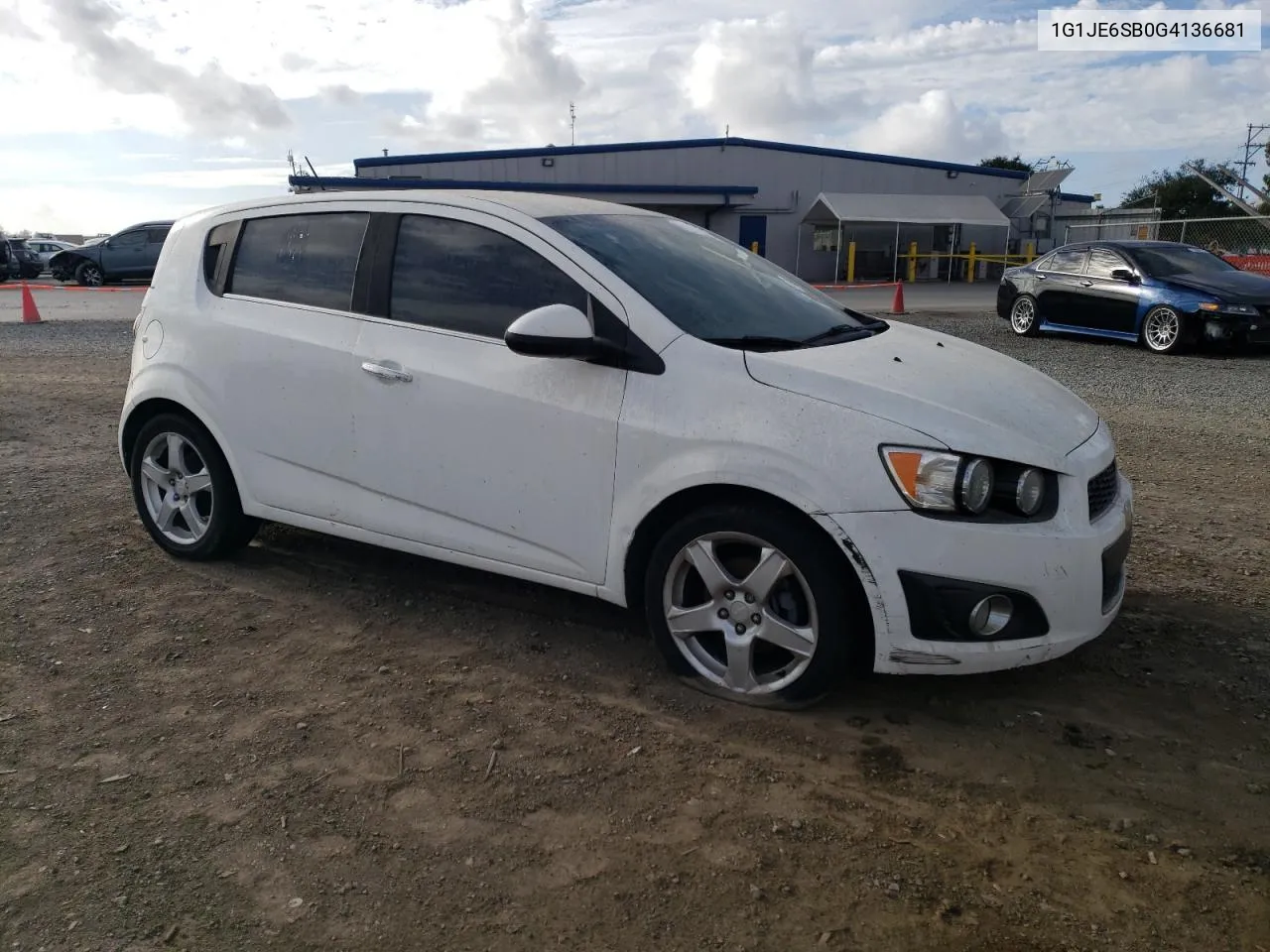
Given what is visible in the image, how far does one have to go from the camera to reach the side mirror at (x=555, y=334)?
3.48 meters

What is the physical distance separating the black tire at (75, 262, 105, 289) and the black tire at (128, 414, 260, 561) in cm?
2613

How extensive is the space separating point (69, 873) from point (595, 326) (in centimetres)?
227

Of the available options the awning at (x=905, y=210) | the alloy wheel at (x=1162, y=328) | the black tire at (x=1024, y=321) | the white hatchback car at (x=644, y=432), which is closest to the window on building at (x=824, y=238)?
the awning at (x=905, y=210)

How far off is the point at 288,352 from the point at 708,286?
181 cm

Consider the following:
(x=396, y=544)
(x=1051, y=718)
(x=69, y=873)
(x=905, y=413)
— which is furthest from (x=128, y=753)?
(x=1051, y=718)

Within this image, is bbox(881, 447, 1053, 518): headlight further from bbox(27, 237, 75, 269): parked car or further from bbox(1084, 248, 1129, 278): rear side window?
bbox(27, 237, 75, 269): parked car

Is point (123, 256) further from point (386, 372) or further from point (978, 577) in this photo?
point (978, 577)

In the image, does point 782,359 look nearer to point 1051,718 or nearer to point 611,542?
point 611,542

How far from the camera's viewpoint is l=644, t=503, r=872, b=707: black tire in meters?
3.27

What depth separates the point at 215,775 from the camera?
316 centimetres

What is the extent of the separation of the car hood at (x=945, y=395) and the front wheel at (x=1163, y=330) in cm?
1008

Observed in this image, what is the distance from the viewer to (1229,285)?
1280 cm

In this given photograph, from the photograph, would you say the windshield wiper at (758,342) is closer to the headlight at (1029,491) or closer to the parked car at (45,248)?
the headlight at (1029,491)

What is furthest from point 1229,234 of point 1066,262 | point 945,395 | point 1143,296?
point 945,395
